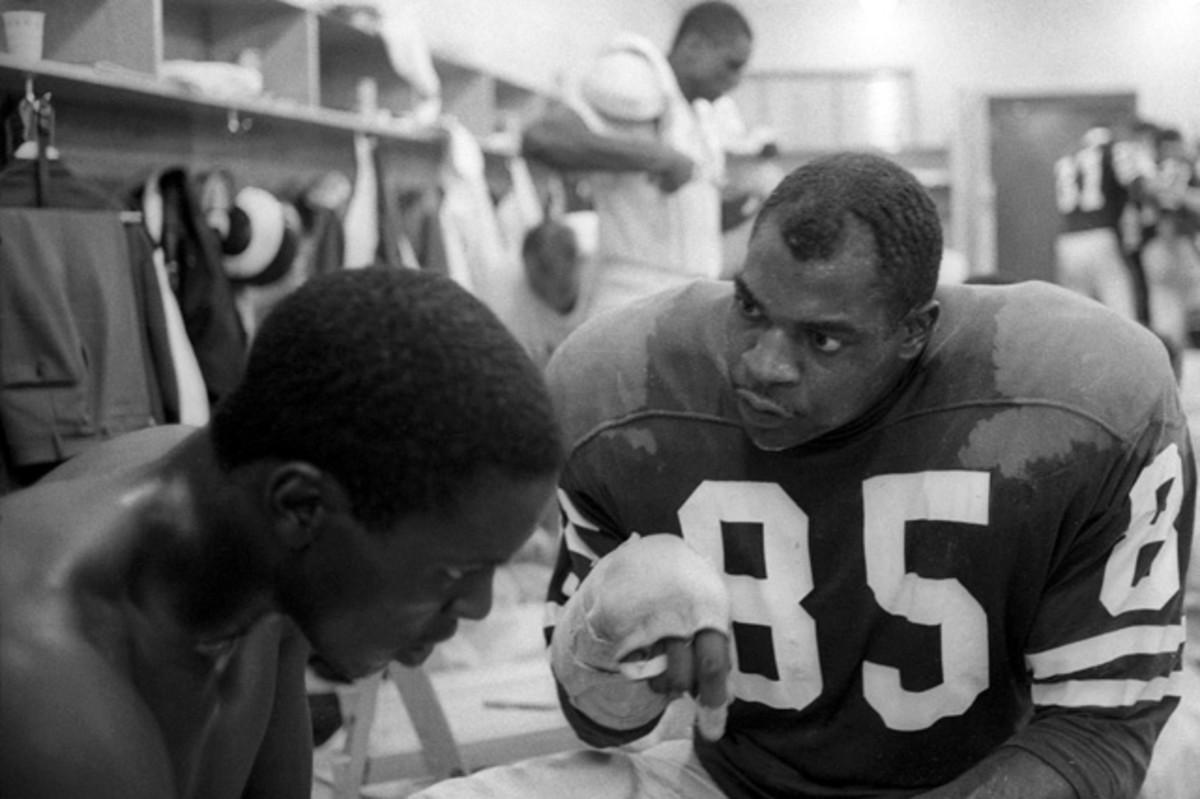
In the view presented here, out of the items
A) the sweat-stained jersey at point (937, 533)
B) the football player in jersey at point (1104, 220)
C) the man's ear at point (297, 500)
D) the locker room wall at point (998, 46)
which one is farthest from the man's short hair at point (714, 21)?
the locker room wall at point (998, 46)

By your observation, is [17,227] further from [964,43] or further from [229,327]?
[964,43]

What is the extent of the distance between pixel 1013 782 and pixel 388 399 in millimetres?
901

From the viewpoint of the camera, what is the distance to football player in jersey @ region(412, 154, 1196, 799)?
1.55 m

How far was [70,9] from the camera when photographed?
11.0ft

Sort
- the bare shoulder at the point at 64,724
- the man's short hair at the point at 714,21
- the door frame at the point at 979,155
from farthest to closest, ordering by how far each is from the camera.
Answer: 1. the door frame at the point at 979,155
2. the man's short hair at the point at 714,21
3. the bare shoulder at the point at 64,724

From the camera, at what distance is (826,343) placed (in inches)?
61.9

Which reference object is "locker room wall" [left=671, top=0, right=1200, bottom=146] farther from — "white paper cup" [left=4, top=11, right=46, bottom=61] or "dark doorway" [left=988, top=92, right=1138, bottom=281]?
"white paper cup" [left=4, top=11, right=46, bottom=61]

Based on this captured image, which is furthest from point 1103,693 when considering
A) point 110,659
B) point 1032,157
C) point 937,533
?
point 1032,157

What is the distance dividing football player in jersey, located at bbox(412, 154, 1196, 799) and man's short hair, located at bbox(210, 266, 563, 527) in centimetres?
52

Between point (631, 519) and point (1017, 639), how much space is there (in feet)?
1.52

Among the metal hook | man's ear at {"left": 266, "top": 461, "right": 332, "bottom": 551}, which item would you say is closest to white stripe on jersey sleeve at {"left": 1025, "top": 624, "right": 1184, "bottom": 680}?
man's ear at {"left": 266, "top": 461, "right": 332, "bottom": 551}

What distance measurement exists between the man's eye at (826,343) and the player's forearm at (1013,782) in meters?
0.47

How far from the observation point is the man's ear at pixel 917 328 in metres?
1.61

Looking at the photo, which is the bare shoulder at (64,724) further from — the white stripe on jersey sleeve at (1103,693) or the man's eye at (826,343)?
the white stripe on jersey sleeve at (1103,693)
